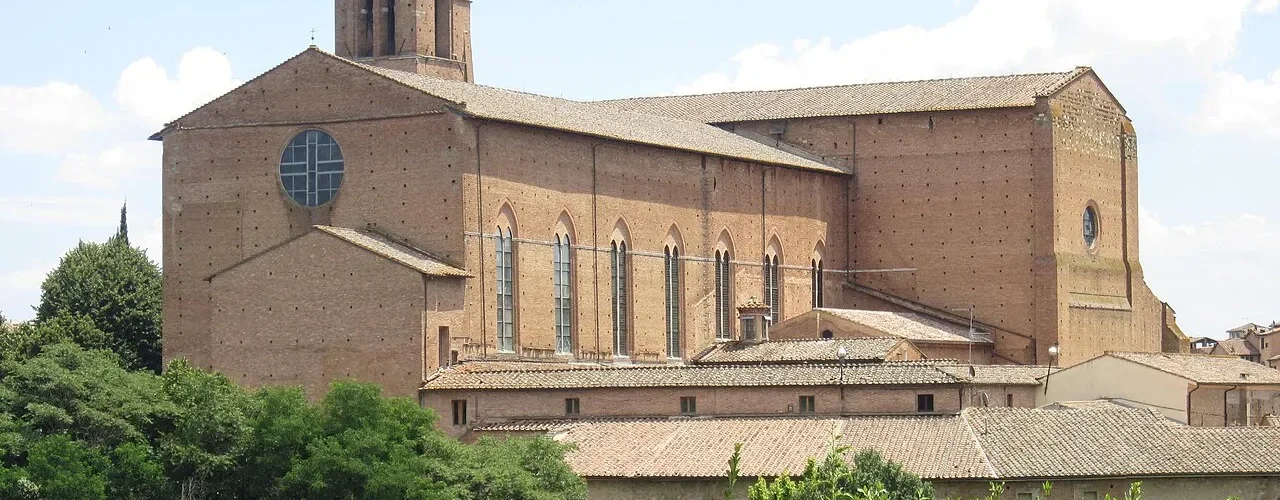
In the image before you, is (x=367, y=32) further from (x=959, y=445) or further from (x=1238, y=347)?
(x=1238, y=347)

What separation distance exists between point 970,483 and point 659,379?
9.25 meters

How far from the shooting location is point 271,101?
58719mm

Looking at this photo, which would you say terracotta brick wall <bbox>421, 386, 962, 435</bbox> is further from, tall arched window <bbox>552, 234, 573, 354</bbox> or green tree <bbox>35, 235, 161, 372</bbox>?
green tree <bbox>35, 235, 161, 372</bbox>

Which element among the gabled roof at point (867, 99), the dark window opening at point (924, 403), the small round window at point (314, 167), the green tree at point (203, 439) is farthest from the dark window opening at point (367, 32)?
the dark window opening at point (924, 403)

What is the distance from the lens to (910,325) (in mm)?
67188

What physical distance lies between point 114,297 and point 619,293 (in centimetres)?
1411

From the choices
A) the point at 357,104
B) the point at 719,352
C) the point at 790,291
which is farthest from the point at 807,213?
the point at 357,104

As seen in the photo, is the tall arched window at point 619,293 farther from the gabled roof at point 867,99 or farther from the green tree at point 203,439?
the green tree at point 203,439

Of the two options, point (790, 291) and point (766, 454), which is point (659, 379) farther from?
point (790, 291)

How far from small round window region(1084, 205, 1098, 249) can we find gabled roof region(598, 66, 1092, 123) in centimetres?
389

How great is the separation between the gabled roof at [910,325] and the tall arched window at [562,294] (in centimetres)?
728

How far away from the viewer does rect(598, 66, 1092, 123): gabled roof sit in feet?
235

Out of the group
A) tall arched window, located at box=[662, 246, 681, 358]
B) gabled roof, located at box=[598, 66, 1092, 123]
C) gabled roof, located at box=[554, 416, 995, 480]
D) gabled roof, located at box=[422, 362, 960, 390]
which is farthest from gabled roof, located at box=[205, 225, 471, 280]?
gabled roof, located at box=[598, 66, 1092, 123]

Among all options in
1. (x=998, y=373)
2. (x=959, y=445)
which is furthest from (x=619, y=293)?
(x=959, y=445)
